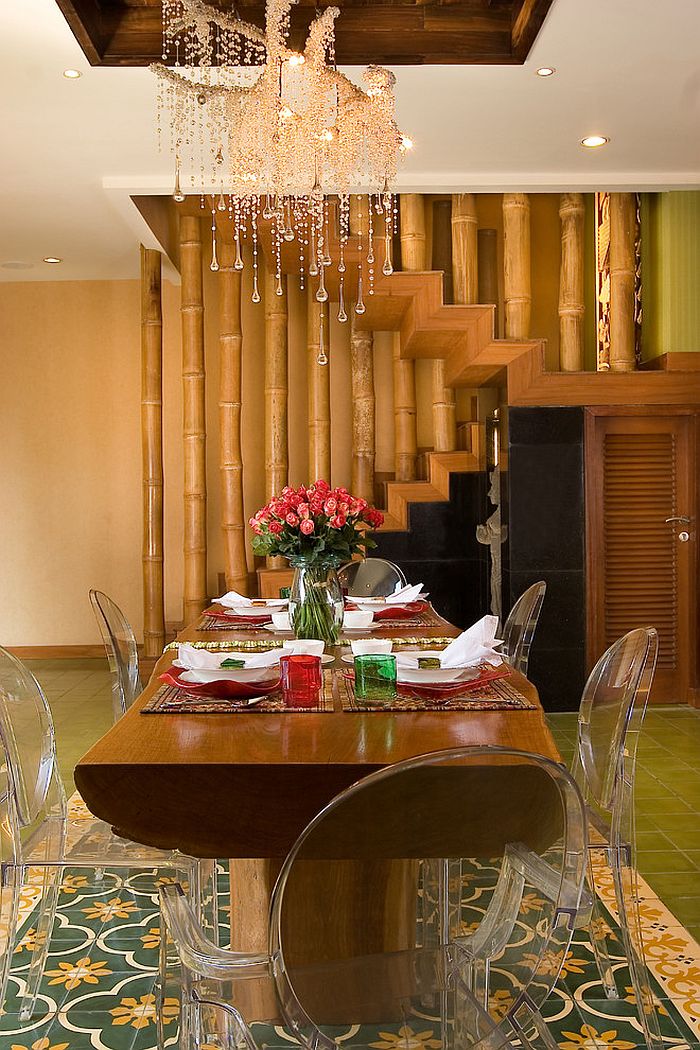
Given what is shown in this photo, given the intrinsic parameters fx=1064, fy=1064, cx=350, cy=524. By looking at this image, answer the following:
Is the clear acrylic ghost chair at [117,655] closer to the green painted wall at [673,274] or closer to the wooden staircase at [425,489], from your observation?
the wooden staircase at [425,489]

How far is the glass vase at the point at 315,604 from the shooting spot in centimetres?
307

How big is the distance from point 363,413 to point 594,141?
2.50 metres

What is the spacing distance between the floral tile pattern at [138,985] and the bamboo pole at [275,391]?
381 centimetres

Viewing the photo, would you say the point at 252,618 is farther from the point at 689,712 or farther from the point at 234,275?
the point at 234,275

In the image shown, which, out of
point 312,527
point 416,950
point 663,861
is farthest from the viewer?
point 663,861

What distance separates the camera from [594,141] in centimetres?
516

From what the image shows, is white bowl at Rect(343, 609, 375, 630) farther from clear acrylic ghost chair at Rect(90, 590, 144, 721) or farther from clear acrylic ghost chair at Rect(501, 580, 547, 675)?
clear acrylic ghost chair at Rect(90, 590, 144, 721)

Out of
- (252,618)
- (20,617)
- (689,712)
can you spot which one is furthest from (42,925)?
(20,617)

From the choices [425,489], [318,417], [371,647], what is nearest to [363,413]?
[318,417]

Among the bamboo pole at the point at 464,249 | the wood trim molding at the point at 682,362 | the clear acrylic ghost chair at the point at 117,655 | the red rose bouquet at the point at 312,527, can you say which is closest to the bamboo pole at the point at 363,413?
the bamboo pole at the point at 464,249

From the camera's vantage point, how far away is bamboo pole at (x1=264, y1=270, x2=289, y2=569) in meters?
6.84

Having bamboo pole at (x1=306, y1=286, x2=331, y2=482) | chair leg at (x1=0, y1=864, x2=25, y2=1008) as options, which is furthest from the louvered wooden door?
chair leg at (x1=0, y1=864, x2=25, y2=1008)

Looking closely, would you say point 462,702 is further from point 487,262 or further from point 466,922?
point 487,262

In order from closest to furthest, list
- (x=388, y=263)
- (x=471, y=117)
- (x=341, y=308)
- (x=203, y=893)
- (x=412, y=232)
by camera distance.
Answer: (x=203, y=893) < (x=388, y=263) < (x=471, y=117) < (x=341, y=308) < (x=412, y=232)
